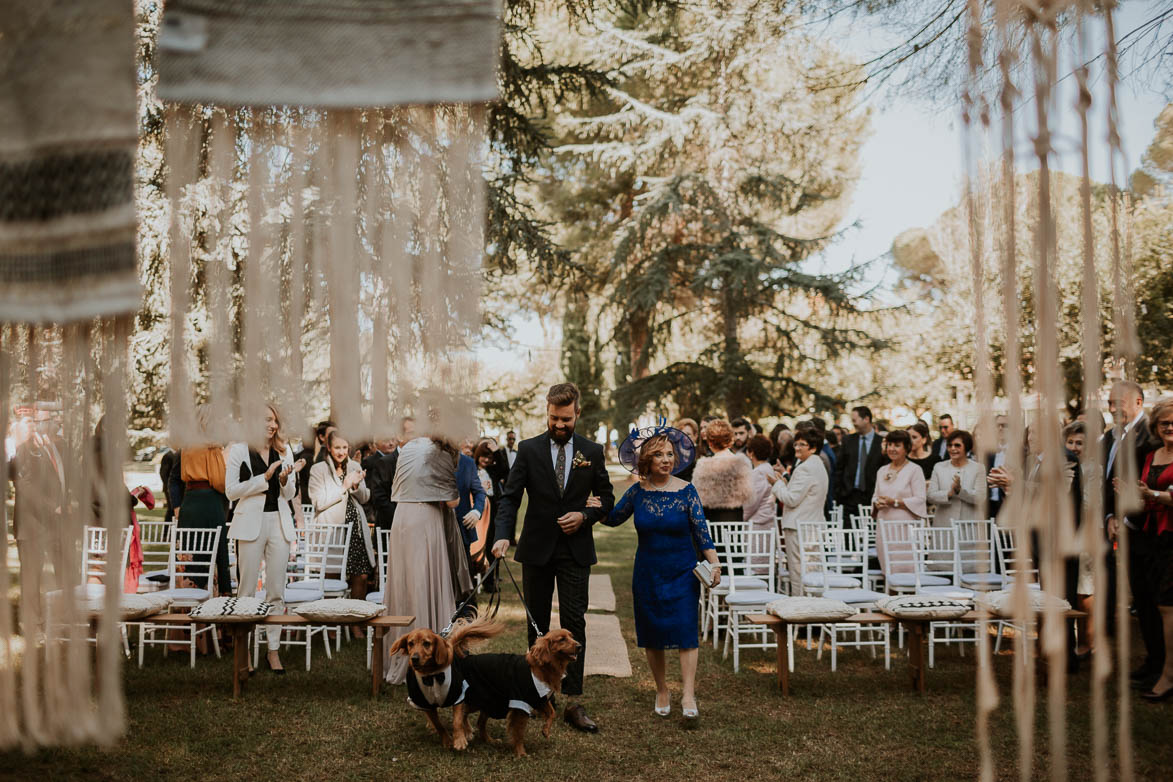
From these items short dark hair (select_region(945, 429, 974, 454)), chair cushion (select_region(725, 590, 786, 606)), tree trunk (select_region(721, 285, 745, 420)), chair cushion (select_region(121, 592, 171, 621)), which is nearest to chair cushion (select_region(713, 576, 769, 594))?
chair cushion (select_region(725, 590, 786, 606))

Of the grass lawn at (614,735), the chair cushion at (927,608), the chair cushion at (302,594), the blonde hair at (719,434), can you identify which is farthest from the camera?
the blonde hair at (719,434)

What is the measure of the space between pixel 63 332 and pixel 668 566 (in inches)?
166

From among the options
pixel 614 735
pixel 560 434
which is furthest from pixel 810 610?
pixel 560 434

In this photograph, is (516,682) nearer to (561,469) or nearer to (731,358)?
(561,469)

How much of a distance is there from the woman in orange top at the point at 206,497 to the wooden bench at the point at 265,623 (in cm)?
114

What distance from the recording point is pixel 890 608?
5.86 meters

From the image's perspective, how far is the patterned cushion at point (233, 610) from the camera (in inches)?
218

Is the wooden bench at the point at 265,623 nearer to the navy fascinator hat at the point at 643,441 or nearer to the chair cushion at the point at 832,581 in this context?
the navy fascinator hat at the point at 643,441

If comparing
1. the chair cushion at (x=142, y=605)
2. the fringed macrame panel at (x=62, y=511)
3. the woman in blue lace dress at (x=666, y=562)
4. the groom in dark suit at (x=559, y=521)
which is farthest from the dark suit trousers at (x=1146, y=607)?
the chair cushion at (x=142, y=605)

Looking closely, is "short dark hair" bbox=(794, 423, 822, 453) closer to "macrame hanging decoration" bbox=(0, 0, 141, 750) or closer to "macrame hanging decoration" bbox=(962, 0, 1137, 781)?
"macrame hanging decoration" bbox=(962, 0, 1137, 781)

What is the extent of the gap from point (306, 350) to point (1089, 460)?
1.37 metres

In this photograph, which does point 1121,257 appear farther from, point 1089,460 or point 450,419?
point 450,419

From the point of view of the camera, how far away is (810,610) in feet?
19.0

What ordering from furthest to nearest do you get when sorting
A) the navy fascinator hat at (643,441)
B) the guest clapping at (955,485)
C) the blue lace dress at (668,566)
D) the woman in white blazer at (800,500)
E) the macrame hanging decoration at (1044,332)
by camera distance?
the guest clapping at (955,485), the woman in white blazer at (800,500), the navy fascinator hat at (643,441), the blue lace dress at (668,566), the macrame hanging decoration at (1044,332)
